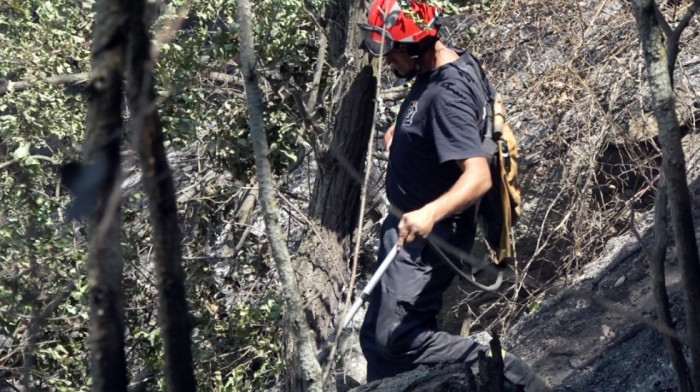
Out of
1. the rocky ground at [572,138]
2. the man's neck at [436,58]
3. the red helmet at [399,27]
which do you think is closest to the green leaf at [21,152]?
the red helmet at [399,27]

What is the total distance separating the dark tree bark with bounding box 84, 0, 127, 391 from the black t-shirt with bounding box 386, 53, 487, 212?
2476mm

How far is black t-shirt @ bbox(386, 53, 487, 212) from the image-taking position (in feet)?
13.5

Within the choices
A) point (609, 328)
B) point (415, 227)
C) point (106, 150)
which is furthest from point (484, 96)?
point (106, 150)

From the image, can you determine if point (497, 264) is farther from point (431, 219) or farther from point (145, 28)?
point (145, 28)

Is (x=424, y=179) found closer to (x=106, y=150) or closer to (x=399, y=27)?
(x=399, y=27)

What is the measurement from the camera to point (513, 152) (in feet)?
14.3

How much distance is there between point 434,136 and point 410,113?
239 millimetres

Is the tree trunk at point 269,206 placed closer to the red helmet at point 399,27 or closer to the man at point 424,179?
the man at point 424,179

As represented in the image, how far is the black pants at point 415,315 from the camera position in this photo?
4.27 metres

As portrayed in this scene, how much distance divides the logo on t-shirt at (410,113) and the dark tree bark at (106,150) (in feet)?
8.81

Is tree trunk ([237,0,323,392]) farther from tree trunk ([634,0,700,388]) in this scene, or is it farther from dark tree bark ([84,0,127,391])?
tree trunk ([634,0,700,388])

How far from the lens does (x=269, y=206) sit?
8.34 feet

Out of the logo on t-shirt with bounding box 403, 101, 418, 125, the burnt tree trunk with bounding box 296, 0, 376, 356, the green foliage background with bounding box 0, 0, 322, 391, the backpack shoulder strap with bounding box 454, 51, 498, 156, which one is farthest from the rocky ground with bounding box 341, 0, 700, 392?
the logo on t-shirt with bounding box 403, 101, 418, 125

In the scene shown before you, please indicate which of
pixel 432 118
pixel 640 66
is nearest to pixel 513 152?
pixel 432 118
